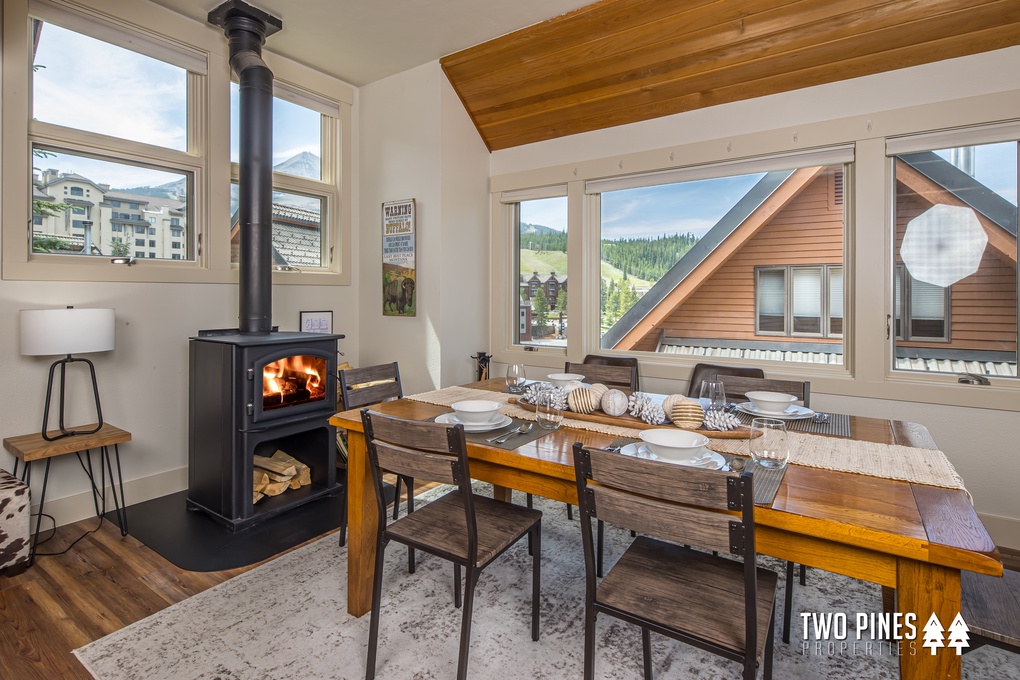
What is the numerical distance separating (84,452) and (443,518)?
250cm

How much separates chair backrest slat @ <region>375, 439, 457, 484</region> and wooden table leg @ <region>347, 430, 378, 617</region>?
32cm

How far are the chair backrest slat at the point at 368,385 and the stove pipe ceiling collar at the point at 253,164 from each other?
104 cm

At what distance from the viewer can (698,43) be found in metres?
3.10

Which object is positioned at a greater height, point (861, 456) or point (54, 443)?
point (861, 456)

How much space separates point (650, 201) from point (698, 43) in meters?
1.08

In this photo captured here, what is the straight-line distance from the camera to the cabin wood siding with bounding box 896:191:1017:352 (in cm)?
275

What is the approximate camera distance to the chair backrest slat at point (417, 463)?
1598 millimetres

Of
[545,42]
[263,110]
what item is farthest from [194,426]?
[545,42]

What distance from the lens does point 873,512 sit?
1184 mm

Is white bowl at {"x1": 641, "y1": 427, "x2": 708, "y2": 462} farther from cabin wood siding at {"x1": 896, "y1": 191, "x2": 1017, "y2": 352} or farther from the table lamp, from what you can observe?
the table lamp

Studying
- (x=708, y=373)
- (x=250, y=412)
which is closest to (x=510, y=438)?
(x=708, y=373)

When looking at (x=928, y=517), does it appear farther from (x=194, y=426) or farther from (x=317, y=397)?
(x=194, y=426)

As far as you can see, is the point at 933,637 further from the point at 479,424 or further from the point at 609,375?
the point at 609,375

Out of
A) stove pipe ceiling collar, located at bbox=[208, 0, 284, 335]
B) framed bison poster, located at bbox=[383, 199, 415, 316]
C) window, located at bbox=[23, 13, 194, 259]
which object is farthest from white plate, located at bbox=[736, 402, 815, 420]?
window, located at bbox=[23, 13, 194, 259]
